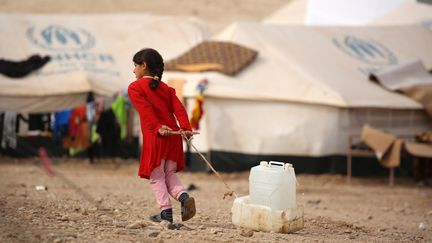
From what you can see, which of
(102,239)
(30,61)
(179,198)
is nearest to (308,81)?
(30,61)

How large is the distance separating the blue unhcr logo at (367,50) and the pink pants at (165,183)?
25.5 ft

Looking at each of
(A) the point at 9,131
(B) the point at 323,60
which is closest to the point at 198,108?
(B) the point at 323,60

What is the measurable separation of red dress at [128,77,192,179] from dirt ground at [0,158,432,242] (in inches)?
17.3

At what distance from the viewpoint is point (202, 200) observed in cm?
784

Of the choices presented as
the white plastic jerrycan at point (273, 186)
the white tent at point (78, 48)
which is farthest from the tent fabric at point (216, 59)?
the white plastic jerrycan at point (273, 186)

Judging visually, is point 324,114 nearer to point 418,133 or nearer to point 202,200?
point 418,133

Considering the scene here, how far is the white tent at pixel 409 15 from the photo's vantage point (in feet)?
49.3

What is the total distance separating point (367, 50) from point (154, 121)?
27.3 ft

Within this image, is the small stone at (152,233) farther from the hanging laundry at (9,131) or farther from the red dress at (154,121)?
the hanging laundry at (9,131)

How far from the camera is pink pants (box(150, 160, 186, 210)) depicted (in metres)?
4.88

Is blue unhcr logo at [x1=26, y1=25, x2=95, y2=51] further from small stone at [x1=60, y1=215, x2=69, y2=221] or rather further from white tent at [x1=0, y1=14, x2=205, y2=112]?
small stone at [x1=60, y1=215, x2=69, y2=221]

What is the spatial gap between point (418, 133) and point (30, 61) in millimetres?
6735

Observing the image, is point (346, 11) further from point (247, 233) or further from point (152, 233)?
point (152, 233)

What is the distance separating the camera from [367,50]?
490 inches
